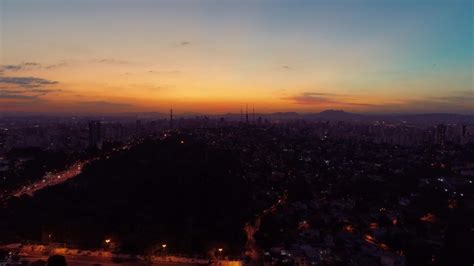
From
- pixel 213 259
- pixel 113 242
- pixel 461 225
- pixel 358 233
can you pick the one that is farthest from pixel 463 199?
pixel 113 242

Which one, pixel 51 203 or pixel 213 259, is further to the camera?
pixel 51 203

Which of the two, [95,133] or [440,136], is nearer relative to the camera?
[95,133]

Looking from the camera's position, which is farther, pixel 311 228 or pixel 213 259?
pixel 311 228

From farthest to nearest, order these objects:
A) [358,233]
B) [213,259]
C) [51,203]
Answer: [51,203]
[358,233]
[213,259]

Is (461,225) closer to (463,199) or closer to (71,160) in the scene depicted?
(463,199)

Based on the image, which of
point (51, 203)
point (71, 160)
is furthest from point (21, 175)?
point (51, 203)

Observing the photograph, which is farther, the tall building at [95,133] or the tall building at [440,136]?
the tall building at [440,136]

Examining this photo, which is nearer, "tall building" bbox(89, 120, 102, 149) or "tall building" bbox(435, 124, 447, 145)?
"tall building" bbox(89, 120, 102, 149)

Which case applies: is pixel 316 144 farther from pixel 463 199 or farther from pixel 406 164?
pixel 463 199

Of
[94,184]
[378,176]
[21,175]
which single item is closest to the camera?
[94,184]
